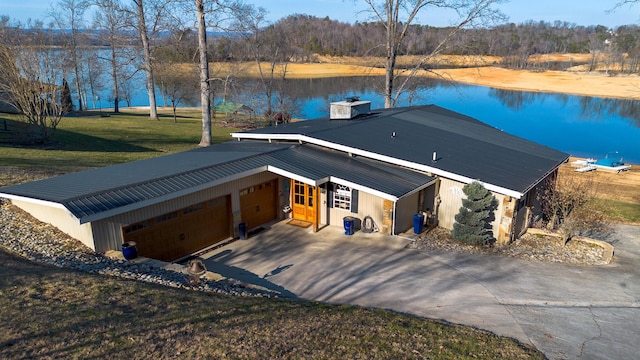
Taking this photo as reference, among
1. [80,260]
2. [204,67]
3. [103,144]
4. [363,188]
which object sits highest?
[204,67]

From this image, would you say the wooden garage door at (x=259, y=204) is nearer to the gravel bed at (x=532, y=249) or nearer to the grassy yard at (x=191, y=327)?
the gravel bed at (x=532, y=249)

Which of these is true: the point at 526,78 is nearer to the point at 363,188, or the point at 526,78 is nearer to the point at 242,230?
the point at 363,188

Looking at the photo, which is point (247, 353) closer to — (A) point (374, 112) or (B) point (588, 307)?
(B) point (588, 307)

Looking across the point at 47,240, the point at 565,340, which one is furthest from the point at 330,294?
the point at 47,240

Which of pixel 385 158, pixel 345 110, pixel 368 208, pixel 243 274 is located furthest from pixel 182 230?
pixel 345 110

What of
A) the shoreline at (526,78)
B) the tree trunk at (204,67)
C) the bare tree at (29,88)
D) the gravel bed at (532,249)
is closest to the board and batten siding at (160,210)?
the gravel bed at (532,249)
